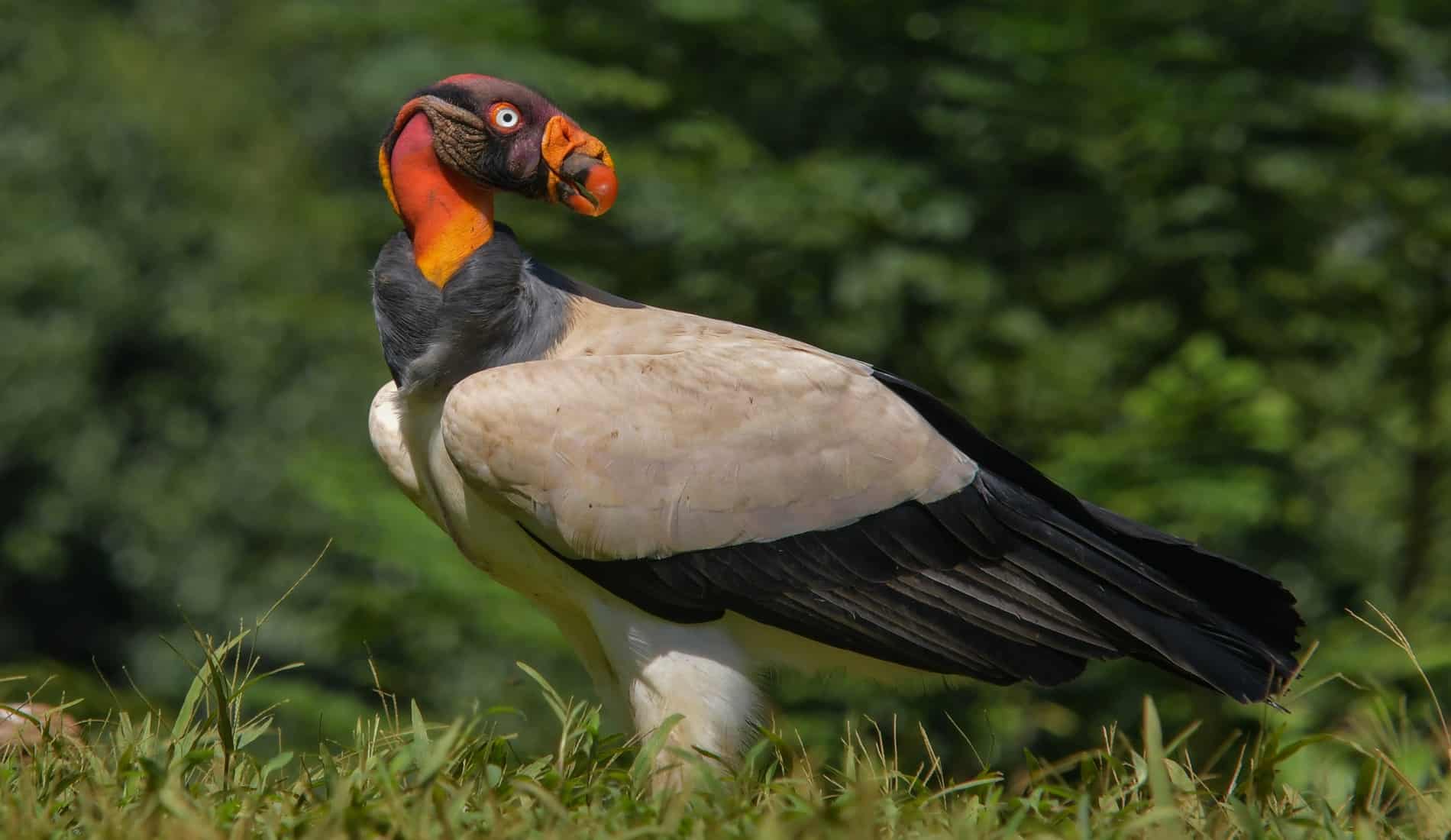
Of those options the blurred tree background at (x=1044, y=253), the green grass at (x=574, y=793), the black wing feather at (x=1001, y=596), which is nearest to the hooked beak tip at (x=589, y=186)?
the black wing feather at (x=1001, y=596)

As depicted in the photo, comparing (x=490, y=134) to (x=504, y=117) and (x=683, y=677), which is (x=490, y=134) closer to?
(x=504, y=117)

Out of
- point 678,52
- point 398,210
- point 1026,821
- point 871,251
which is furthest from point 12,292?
point 1026,821

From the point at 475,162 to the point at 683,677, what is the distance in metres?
1.22

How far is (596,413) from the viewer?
10.2 ft

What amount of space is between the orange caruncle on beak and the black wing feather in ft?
2.73

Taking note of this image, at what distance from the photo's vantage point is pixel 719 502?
3.20 m

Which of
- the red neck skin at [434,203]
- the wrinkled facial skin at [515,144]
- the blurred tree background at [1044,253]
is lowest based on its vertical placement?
the blurred tree background at [1044,253]

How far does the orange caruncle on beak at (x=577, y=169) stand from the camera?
10.9 ft

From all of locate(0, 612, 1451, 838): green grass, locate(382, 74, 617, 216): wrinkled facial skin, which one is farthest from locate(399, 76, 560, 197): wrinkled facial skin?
locate(0, 612, 1451, 838): green grass

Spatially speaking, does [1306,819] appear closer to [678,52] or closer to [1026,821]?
[1026,821]

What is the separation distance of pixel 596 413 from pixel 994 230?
6879mm

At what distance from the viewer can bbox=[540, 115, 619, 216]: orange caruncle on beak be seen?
3309 mm

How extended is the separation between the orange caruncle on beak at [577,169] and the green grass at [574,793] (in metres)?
1.12

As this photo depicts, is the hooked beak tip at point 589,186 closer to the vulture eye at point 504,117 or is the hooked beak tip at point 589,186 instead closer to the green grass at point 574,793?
the vulture eye at point 504,117
